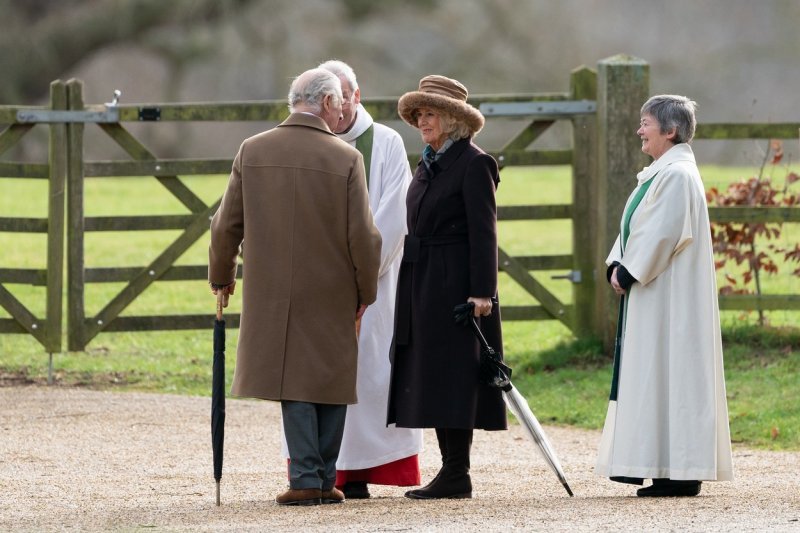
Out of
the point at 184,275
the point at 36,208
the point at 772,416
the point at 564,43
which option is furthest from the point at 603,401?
the point at 564,43

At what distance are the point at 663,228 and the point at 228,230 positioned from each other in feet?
5.20

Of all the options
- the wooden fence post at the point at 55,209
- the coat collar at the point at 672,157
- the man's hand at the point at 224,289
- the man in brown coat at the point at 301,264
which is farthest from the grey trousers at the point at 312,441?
the wooden fence post at the point at 55,209

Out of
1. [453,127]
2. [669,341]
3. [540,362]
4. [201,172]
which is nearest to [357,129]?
[453,127]

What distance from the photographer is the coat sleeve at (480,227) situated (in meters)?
5.14

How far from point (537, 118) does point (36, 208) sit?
11.4 metres

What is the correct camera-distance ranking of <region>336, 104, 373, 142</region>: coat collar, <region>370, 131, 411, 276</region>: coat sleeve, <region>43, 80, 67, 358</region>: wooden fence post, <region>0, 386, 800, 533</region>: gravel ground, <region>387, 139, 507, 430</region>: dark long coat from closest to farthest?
<region>0, 386, 800, 533</region>: gravel ground < <region>387, 139, 507, 430</region>: dark long coat < <region>370, 131, 411, 276</region>: coat sleeve < <region>336, 104, 373, 142</region>: coat collar < <region>43, 80, 67, 358</region>: wooden fence post

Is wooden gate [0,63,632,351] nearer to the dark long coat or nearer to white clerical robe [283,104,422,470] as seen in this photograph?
white clerical robe [283,104,422,470]

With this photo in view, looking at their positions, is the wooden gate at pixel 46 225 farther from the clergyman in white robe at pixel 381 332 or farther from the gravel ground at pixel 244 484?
the clergyman in white robe at pixel 381 332

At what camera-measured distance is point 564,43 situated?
3269cm

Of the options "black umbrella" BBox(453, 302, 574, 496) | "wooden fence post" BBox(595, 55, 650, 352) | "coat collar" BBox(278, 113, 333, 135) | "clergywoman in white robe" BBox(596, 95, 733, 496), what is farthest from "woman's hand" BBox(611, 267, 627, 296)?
"wooden fence post" BBox(595, 55, 650, 352)

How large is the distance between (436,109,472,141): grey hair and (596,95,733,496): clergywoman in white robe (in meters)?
0.67

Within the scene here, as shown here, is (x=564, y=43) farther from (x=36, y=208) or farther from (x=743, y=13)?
(x=36, y=208)

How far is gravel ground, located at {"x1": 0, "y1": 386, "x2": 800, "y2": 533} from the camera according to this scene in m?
4.52

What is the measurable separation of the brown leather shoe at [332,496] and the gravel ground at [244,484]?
7 cm
